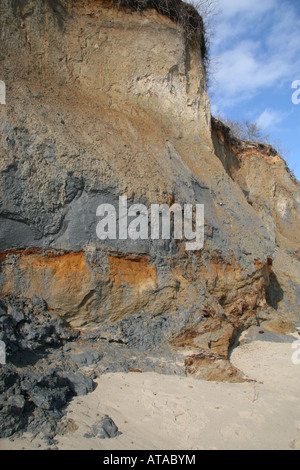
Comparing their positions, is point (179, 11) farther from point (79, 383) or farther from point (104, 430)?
point (104, 430)

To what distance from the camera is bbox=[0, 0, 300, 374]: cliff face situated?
4.50 metres

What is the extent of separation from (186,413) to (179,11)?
791cm

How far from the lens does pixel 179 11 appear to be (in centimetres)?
759

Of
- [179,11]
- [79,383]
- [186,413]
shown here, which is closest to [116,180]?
[79,383]

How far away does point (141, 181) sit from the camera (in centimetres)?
541

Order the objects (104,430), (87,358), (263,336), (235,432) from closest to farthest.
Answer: (104,430) < (235,432) < (87,358) < (263,336)

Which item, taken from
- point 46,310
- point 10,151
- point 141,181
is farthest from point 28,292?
point 141,181

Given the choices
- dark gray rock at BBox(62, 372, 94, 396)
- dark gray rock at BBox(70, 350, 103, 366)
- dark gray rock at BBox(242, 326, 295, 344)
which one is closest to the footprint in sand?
dark gray rock at BBox(62, 372, 94, 396)

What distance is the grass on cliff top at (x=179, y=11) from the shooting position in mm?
7152

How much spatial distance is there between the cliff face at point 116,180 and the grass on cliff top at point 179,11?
0.53ft

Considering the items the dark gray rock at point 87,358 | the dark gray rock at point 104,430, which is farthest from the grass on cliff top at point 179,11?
the dark gray rock at point 104,430
